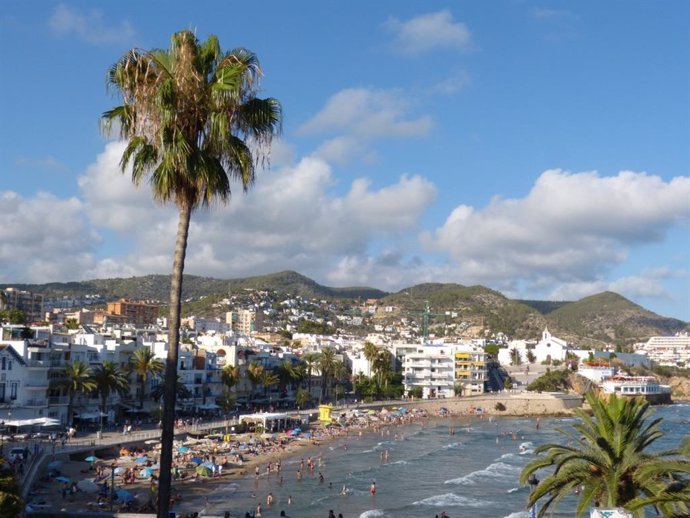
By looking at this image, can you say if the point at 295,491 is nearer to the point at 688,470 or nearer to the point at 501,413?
the point at 688,470

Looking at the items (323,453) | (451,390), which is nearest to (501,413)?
(451,390)

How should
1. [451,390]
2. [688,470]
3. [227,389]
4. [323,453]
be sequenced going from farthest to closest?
[451,390], [227,389], [323,453], [688,470]

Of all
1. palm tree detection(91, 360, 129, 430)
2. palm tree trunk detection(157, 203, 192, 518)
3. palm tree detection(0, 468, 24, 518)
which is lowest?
palm tree detection(0, 468, 24, 518)

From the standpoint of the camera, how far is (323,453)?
207 feet

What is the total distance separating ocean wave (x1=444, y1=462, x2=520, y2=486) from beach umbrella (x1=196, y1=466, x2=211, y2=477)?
1640 cm

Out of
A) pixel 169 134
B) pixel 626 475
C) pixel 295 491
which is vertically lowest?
pixel 295 491

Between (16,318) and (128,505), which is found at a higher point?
(16,318)

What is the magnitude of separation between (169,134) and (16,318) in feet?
287

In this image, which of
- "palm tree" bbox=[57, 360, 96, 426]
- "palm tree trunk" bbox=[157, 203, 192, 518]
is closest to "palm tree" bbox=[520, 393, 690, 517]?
"palm tree trunk" bbox=[157, 203, 192, 518]

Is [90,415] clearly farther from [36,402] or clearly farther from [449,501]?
[449,501]

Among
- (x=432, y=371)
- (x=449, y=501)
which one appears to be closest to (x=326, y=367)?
(x=432, y=371)

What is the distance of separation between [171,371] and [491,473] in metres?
47.5

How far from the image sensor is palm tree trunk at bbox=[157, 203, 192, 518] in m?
11.6

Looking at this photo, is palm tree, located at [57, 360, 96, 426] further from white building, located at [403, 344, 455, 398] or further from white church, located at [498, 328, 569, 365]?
white church, located at [498, 328, 569, 365]
